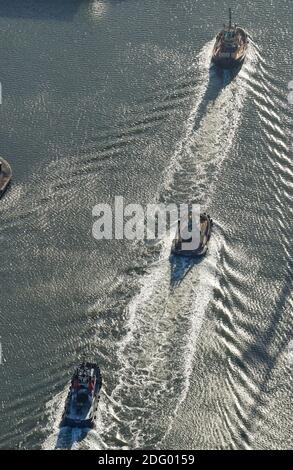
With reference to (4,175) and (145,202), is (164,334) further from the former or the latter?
(4,175)

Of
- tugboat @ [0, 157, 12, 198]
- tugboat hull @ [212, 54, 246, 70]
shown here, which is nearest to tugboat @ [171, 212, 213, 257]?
tugboat @ [0, 157, 12, 198]

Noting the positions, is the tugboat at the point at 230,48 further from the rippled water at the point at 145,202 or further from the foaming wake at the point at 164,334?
the foaming wake at the point at 164,334

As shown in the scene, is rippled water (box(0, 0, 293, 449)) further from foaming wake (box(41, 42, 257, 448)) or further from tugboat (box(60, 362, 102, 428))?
tugboat (box(60, 362, 102, 428))

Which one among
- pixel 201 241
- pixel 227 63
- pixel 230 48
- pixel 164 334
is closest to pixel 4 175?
Answer: pixel 201 241

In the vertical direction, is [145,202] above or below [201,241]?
below

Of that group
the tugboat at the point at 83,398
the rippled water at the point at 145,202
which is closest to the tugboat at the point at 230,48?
the rippled water at the point at 145,202

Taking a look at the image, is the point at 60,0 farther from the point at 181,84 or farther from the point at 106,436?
the point at 106,436
